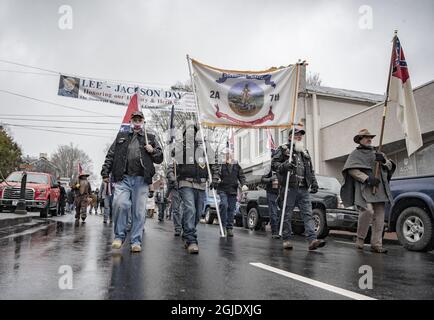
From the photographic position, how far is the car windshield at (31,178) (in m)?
16.5

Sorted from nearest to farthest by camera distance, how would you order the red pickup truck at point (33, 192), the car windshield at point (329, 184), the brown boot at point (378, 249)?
the brown boot at point (378, 249), the car windshield at point (329, 184), the red pickup truck at point (33, 192)

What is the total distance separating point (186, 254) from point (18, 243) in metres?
2.94

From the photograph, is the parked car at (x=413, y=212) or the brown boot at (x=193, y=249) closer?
the brown boot at (x=193, y=249)

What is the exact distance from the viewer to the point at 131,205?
19.5ft

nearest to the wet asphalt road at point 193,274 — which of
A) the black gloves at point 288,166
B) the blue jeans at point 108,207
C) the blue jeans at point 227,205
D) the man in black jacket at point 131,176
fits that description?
the man in black jacket at point 131,176

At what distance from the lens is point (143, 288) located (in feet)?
10.8

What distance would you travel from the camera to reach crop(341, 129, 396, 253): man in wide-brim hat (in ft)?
22.9

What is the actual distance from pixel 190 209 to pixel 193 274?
1970 mm

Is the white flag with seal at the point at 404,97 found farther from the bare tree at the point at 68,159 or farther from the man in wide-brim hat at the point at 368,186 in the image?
the bare tree at the point at 68,159

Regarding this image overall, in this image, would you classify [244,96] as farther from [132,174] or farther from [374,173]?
[132,174]

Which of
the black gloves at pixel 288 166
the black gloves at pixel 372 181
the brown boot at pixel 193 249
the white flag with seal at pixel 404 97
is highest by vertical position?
the white flag with seal at pixel 404 97

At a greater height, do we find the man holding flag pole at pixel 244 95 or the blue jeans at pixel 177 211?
the man holding flag pole at pixel 244 95

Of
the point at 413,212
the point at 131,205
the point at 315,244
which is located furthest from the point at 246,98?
the point at 413,212

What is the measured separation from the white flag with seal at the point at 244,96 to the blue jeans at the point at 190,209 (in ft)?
7.63
